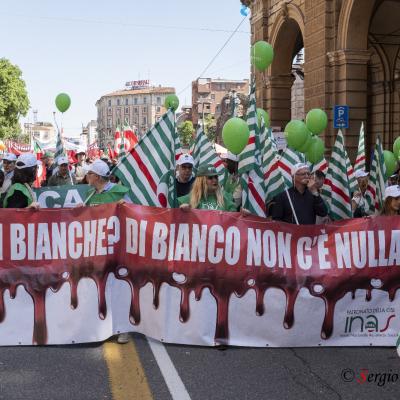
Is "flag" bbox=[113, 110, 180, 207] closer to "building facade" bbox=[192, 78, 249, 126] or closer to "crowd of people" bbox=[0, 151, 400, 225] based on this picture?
"crowd of people" bbox=[0, 151, 400, 225]

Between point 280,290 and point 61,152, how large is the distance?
6933 millimetres

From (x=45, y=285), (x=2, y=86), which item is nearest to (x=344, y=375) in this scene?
(x=45, y=285)

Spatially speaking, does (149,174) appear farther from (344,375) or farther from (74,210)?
(344,375)

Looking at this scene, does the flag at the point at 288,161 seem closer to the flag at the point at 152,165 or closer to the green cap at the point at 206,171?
the flag at the point at 152,165

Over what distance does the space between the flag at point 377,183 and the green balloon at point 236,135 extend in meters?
1.53

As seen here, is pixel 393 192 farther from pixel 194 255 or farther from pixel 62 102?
pixel 62 102

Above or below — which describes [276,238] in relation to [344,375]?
above

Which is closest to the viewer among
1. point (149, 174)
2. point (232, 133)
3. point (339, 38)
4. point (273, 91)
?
point (149, 174)

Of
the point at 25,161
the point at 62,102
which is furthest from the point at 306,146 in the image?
the point at 62,102

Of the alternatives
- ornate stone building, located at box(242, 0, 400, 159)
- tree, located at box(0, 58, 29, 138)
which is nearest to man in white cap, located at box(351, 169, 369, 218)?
ornate stone building, located at box(242, 0, 400, 159)

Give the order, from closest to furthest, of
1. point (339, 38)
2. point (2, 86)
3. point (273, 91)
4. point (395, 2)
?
point (339, 38) → point (395, 2) → point (273, 91) → point (2, 86)

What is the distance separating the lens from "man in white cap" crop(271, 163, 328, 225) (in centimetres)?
739

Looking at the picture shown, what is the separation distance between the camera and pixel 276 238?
634cm

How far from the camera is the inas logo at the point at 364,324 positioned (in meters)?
6.20
